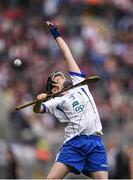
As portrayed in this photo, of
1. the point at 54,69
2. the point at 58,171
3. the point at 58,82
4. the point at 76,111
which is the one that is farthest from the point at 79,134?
the point at 54,69

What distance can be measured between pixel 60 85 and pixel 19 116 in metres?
7.98

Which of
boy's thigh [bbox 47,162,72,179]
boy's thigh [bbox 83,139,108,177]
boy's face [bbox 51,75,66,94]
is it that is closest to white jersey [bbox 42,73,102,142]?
boy's face [bbox 51,75,66,94]

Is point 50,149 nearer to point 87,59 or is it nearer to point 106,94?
point 106,94

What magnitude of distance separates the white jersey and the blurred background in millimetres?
4444

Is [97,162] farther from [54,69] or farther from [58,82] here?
[54,69]

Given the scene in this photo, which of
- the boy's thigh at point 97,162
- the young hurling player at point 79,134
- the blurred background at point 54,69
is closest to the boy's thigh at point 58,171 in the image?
the young hurling player at point 79,134

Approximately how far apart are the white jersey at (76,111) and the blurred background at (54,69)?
4.44 metres

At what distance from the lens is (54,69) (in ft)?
73.8

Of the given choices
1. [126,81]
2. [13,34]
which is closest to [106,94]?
[126,81]

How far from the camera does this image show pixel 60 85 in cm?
1235

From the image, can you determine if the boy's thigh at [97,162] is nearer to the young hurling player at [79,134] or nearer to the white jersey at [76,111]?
the young hurling player at [79,134]

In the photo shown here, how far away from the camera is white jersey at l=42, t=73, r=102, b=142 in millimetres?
12180

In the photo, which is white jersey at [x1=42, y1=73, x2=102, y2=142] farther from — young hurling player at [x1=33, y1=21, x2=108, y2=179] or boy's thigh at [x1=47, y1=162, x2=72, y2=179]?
boy's thigh at [x1=47, y1=162, x2=72, y2=179]

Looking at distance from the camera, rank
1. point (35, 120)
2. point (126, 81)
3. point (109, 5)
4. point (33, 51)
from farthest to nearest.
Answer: point (109, 5), point (33, 51), point (126, 81), point (35, 120)
